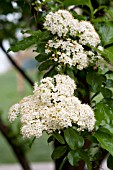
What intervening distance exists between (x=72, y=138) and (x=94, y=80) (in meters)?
0.22

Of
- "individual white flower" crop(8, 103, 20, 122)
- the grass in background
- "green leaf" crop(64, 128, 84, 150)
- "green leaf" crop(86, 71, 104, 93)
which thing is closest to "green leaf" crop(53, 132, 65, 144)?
"green leaf" crop(64, 128, 84, 150)

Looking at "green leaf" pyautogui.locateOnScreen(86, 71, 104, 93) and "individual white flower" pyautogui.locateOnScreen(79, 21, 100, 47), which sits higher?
"individual white flower" pyautogui.locateOnScreen(79, 21, 100, 47)

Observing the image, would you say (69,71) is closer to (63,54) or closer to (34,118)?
(63,54)

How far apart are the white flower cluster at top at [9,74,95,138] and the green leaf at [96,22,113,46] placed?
22 cm

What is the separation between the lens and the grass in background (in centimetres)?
482

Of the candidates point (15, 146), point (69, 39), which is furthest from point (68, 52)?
point (15, 146)

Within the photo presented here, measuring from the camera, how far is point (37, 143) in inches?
214

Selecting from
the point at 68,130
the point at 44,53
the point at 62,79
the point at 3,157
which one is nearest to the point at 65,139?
the point at 68,130

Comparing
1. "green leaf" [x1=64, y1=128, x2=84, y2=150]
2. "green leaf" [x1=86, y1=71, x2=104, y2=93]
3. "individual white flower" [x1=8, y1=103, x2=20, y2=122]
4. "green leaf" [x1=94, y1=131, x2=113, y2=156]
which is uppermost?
"individual white flower" [x1=8, y1=103, x2=20, y2=122]

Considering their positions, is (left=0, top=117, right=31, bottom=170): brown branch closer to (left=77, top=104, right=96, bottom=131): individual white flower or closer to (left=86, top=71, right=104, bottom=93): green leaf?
(left=86, top=71, right=104, bottom=93): green leaf

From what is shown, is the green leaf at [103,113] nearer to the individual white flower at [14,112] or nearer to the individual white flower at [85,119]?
the individual white flower at [85,119]

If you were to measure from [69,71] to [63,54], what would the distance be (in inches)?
2.1

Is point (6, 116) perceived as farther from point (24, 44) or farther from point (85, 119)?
point (85, 119)

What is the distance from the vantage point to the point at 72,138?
938 millimetres
